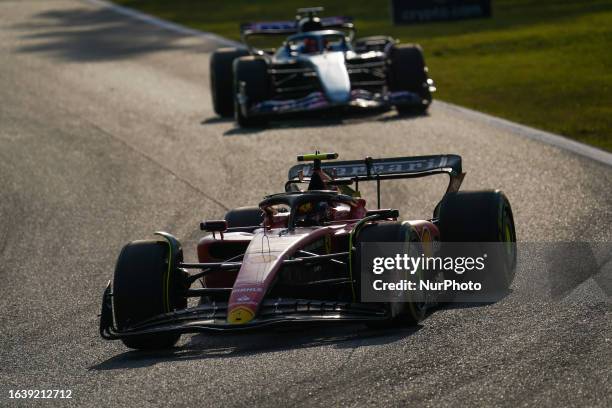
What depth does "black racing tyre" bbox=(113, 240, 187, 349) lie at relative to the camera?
9.11m

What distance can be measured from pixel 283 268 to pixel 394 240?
77 cm

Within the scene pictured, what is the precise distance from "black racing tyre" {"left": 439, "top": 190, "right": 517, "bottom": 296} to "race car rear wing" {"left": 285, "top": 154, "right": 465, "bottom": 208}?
844 mm

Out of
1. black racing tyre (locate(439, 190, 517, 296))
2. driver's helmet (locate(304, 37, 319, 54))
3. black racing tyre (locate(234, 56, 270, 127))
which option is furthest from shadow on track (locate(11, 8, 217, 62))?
black racing tyre (locate(439, 190, 517, 296))

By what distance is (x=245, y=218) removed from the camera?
1081 cm

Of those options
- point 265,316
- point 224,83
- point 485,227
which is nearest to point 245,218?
point 485,227

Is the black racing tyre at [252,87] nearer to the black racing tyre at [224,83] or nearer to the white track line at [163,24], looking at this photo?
the black racing tyre at [224,83]

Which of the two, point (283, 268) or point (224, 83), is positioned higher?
point (283, 268)

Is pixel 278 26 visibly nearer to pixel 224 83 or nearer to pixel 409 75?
pixel 224 83

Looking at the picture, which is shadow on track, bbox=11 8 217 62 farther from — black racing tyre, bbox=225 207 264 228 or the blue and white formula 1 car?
black racing tyre, bbox=225 207 264 228

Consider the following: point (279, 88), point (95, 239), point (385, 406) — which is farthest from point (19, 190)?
point (385, 406)

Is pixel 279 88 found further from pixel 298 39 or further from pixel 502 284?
pixel 502 284

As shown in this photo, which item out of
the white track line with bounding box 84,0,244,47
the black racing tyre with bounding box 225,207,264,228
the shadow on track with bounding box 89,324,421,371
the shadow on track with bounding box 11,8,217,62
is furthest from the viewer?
the white track line with bounding box 84,0,244,47

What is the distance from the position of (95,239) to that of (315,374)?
256 inches

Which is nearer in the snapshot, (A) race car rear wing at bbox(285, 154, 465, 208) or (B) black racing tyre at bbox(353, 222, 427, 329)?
(B) black racing tyre at bbox(353, 222, 427, 329)
